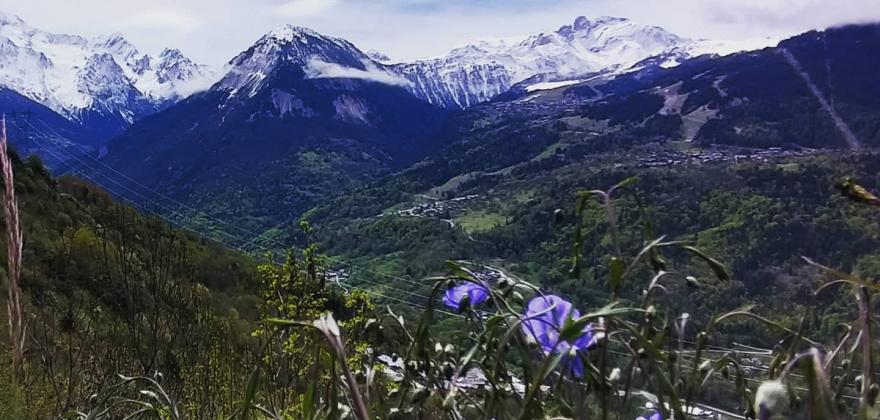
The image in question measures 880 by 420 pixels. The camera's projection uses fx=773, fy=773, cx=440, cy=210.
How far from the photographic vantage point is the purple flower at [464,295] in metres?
1.28

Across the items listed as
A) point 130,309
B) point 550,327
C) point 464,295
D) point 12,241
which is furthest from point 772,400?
point 130,309

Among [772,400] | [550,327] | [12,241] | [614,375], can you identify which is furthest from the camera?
[12,241]

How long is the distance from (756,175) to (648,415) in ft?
469

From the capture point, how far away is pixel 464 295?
4.17 ft

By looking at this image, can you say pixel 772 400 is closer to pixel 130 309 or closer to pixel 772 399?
pixel 772 399

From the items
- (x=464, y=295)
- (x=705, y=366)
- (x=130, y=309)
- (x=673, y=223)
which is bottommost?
(x=673, y=223)

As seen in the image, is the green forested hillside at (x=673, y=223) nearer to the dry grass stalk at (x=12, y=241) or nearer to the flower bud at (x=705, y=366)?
the dry grass stalk at (x=12, y=241)

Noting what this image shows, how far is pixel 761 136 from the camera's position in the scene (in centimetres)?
16500

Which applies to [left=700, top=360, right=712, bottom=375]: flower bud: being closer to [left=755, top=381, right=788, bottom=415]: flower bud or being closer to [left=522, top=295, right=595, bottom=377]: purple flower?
[left=522, top=295, right=595, bottom=377]: purple flower

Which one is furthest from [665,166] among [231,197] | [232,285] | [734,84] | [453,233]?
[232,285]

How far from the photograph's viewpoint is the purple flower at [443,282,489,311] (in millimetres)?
1282

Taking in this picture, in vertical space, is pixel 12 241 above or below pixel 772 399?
below

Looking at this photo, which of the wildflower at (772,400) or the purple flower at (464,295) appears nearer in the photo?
the wildflower at (772,400)

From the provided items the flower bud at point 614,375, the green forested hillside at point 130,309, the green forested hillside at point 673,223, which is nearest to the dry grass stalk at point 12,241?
the green forested hillside at point 130,309
